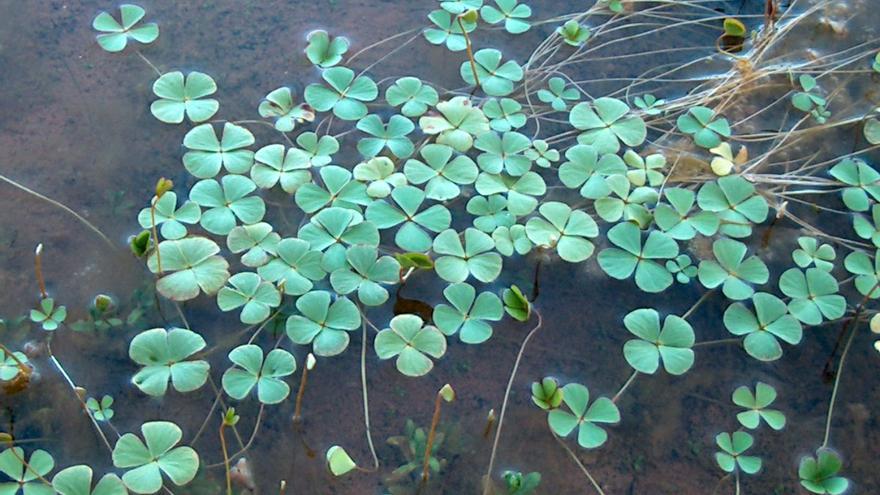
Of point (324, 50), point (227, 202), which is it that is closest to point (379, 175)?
point (227, 202)

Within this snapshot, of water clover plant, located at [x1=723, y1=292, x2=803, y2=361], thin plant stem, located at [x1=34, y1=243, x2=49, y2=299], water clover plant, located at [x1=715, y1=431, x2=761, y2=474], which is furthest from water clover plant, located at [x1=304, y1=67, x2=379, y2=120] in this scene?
water clover plant, located at [x1=715, y1=431, x2=761, y2=474]

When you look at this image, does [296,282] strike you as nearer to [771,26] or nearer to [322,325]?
[322,325]

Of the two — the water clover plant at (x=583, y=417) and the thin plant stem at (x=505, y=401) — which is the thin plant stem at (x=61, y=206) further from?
the water clover plant at (x=583, y=417)

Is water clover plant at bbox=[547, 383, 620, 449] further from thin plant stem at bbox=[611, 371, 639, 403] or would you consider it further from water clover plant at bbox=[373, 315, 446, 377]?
water clover plant at bbox=[373, 315, 446, 377]

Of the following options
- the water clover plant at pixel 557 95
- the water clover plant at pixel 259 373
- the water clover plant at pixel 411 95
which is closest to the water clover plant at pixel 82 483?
the water clover plant at pixel 259 373

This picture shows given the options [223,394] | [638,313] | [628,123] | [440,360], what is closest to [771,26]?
[628,123]

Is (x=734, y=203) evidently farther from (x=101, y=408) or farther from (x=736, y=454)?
(x=101, y=408)
